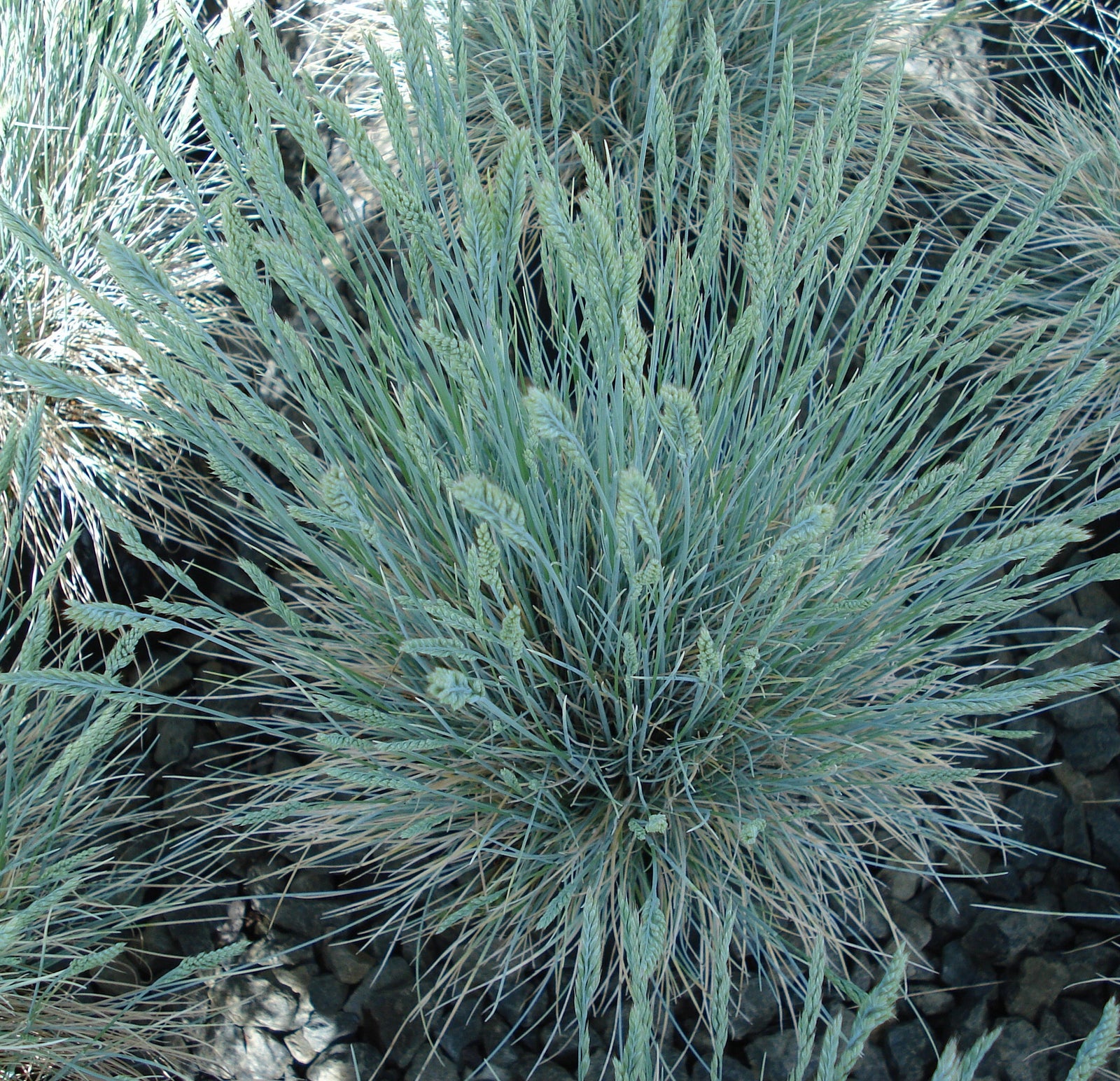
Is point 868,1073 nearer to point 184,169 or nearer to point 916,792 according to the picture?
point 916,792

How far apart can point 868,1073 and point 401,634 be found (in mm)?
970

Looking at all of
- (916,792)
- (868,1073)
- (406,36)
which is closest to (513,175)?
(406,36)

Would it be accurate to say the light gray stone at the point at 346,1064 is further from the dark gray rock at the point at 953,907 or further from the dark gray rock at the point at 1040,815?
the dark gray rock at the point at 1040,815

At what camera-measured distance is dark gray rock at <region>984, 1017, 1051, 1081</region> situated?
136cm

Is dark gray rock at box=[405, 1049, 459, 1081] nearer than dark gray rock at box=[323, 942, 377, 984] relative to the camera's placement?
Yes

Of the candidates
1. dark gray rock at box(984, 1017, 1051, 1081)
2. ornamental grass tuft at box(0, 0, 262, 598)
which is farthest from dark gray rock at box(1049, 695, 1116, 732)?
ornamental grass tuft at box(0, 0, 262, 598)

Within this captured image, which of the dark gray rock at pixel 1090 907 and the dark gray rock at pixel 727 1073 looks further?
the dark gray rock at pixel 1090 907

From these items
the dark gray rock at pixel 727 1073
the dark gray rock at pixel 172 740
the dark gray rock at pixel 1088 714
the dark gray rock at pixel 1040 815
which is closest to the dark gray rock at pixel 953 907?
the dark gray rock at pixel 1040 815

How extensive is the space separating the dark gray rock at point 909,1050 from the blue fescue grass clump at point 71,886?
100 cm

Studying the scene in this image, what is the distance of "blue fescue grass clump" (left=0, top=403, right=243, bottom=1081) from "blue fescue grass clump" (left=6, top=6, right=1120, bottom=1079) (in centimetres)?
17

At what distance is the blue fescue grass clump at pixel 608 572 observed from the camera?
917 mm

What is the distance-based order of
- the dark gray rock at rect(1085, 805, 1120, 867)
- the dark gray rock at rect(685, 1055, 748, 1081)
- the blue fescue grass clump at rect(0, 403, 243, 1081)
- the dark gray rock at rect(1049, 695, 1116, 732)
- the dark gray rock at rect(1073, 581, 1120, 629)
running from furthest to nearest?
1. the dark gray rock at rect(1073, 581, 1120, 629)
2. the dark gray rock at rect(1049, 695, 1116, 732)
3. the dark gray rock at rect(1085, 805, 1120, 867)
4. the dark gray rock at rect(685, 1055, 748, 1081)
5. the blue fescue grass clump at rect(0, 403, 243, 1081)

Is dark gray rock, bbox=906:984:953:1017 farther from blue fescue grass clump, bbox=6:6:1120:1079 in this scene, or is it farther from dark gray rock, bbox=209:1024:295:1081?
dark gray rock, bbox=209:1024:295:1081

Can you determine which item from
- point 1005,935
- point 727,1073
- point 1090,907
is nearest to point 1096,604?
point 1090,907
